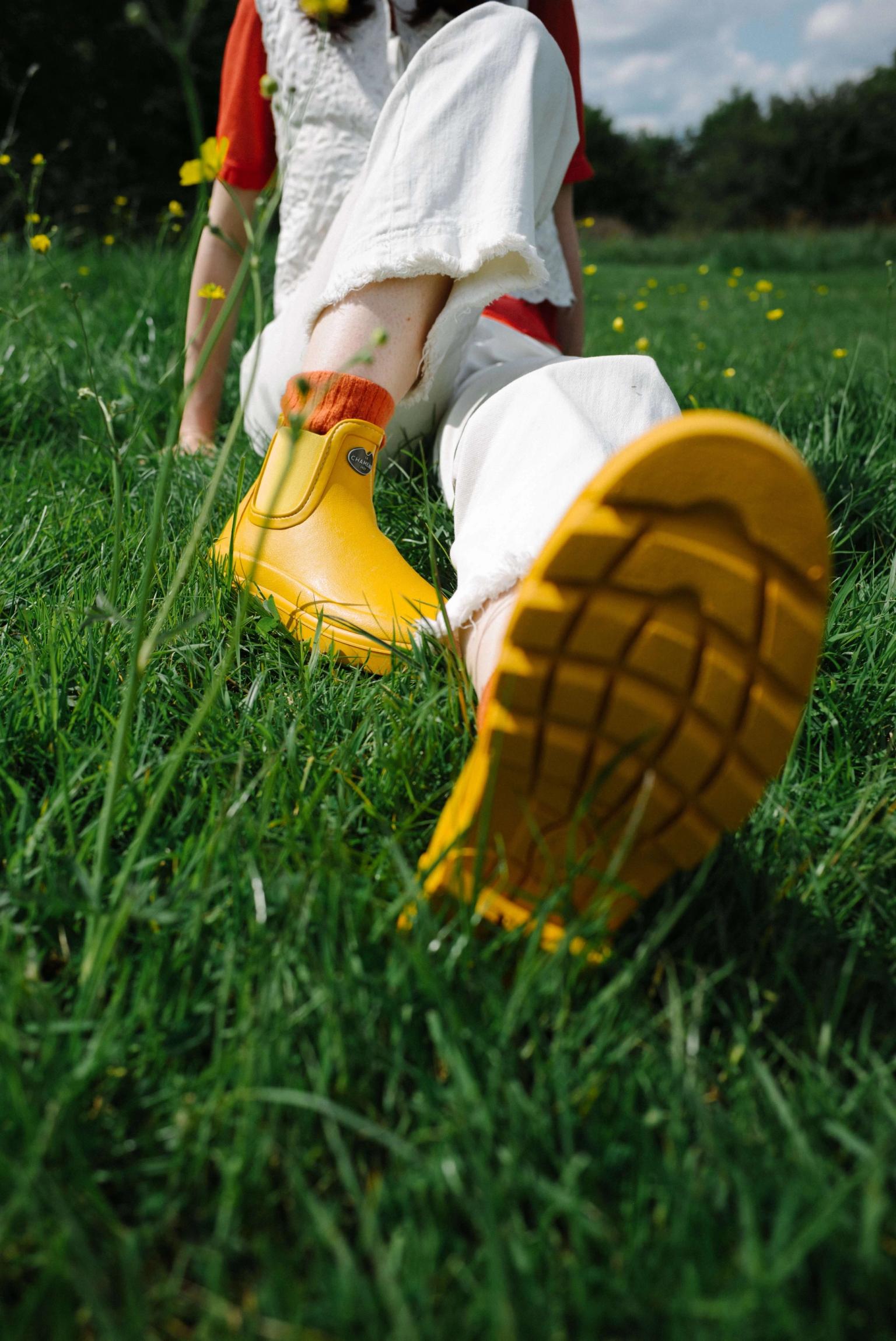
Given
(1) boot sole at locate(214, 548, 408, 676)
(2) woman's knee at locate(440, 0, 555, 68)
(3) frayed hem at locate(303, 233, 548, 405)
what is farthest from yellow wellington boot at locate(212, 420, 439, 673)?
(2) woman's knee at locate(440, 0, 555, 68)

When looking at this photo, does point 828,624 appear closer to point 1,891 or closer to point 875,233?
point 1,891

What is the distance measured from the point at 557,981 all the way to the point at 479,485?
536 millimetres

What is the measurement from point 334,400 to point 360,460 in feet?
0.23

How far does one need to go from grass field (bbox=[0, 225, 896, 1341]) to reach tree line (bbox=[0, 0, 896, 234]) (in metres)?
0.51

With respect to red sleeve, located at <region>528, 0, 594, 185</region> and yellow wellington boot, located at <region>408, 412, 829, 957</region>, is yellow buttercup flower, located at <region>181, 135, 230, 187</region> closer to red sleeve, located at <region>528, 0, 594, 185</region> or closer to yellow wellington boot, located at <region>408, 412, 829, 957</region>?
yellow wellington boot, located at <region>408, 412, 829, 957</region>

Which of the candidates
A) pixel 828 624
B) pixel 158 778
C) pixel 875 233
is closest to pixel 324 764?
pixel 158 778

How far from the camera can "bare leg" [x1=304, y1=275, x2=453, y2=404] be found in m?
1.02

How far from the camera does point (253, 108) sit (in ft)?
4.80

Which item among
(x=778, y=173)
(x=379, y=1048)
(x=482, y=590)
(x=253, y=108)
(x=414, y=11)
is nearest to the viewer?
(x=379, y=1048)

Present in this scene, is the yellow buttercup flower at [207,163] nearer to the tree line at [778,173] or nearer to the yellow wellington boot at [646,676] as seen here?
the yellow wellington boot at [646,676]

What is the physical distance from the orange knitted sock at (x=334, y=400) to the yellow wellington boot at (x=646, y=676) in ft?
1.58

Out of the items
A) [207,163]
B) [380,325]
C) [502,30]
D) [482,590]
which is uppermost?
[502,30]

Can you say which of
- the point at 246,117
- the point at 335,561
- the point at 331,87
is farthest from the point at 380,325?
the point at 246,117

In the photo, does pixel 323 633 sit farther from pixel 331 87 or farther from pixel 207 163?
pixel 331 87
